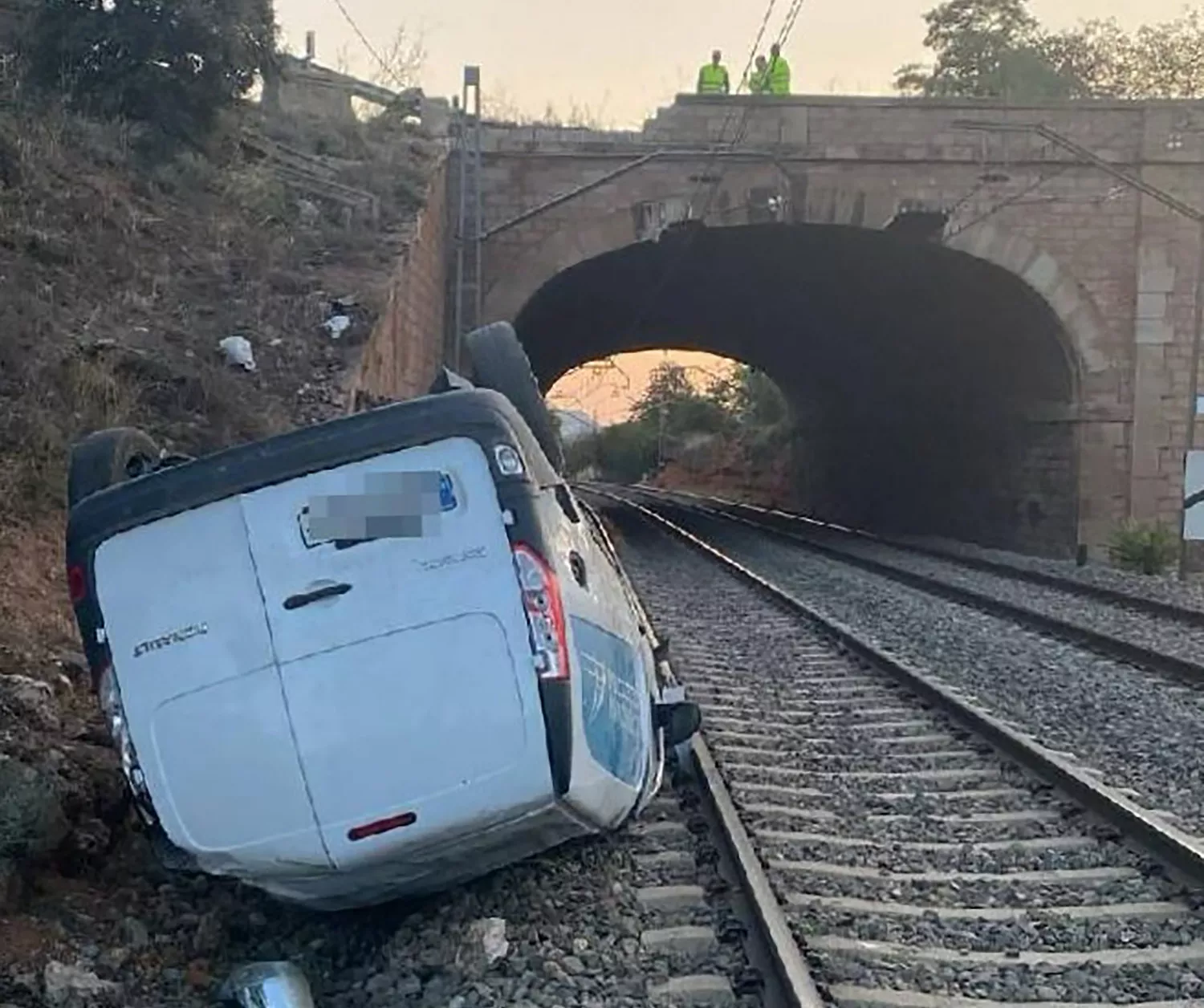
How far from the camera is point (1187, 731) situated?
887 cm

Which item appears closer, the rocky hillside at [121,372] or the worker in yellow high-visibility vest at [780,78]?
the rocky hillside at [121,372]

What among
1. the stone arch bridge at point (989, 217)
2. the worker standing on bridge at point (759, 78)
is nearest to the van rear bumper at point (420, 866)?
the stone arch bridge at point (989, 217)

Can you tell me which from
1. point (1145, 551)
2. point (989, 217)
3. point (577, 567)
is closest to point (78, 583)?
point (577, 567)

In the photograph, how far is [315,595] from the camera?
4.71 metres

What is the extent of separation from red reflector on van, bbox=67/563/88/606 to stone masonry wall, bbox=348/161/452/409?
9.59m

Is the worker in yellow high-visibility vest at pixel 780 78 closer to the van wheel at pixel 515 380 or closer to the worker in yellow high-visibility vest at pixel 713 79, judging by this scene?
the worker in yellow high-visibility vest at pixel 713 79

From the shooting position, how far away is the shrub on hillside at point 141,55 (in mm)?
18844

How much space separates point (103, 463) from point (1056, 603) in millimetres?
12793

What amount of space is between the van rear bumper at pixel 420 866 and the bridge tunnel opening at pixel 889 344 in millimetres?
19452

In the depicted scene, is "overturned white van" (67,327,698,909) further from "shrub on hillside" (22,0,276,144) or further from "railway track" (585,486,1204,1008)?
"shrub on hillside" (22,0,276,144)

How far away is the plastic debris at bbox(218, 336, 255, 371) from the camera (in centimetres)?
1422

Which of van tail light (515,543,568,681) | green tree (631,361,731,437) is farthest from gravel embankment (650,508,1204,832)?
green tree (631,361,731,437)

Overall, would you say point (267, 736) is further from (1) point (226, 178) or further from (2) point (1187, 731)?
(1) point (226, 178)

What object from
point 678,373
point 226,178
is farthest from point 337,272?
point 678,373
